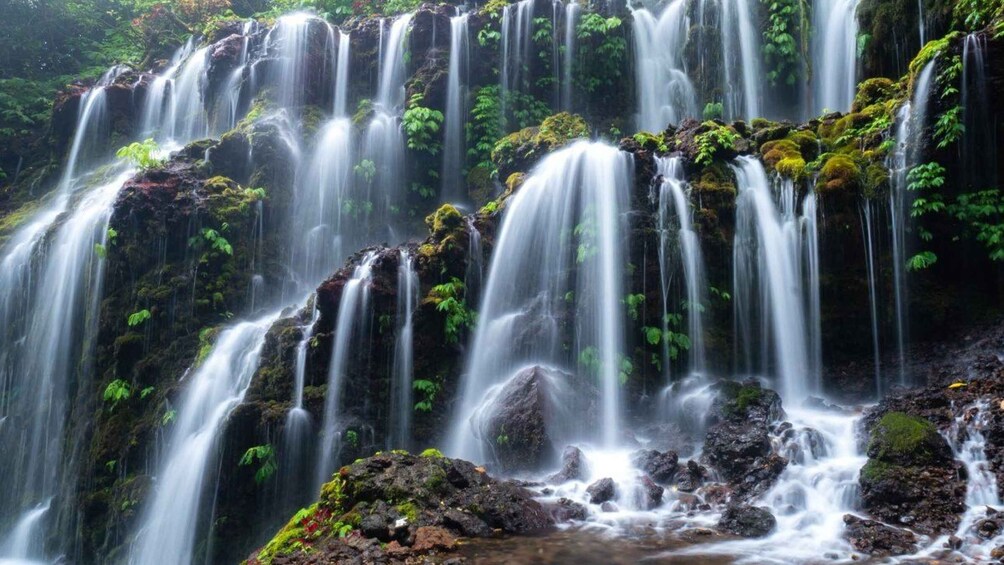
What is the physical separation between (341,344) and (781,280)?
7.73m

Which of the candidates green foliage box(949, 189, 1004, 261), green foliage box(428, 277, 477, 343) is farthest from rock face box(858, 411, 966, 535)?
green foliage box(428, 277, 477, 343)

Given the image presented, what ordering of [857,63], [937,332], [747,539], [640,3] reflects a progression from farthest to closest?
[640,3]
[857,63]
[937,332]
[747,539]

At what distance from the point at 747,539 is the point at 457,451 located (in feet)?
16.9

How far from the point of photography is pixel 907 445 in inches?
261

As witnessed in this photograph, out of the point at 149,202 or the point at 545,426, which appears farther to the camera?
the point at 149,202

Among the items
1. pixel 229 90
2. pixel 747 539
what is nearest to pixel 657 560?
pixel 747 539

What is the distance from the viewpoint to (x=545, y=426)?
9031mm

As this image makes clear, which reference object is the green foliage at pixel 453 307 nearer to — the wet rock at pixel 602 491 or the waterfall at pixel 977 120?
the wet rock at pixel 602 491

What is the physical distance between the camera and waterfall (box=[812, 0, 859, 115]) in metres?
14.5

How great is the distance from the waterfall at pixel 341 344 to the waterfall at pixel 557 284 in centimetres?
207

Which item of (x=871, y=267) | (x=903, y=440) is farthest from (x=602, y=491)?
(x=871, y=267)

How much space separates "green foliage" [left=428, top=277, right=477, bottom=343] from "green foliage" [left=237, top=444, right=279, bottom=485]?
11.5ft

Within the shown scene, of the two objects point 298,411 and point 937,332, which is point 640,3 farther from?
point 298,411

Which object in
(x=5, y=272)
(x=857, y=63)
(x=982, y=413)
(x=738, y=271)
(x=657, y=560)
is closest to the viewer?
(x=657, y=560)
